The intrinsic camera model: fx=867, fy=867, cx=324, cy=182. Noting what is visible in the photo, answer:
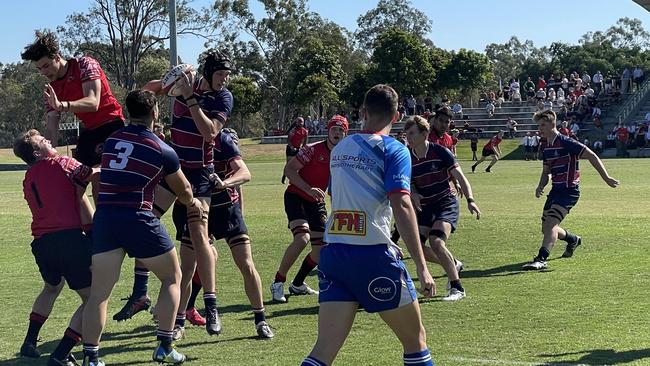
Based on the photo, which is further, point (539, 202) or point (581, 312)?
point (539, 202)

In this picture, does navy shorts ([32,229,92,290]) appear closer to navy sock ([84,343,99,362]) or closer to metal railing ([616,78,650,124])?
navy sock ([84,343,99,362])

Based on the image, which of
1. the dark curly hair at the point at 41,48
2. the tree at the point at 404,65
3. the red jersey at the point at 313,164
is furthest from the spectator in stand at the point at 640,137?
the dark curly hair at the point at 41,48

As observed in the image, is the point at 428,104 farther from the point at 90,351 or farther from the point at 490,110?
the point at 90,351

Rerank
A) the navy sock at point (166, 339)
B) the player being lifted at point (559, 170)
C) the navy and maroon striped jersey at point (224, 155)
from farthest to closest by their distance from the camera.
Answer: the player being lifted at point (559, 170), the navy and maroon striped jersey at point (224, 155), the navy sock at point (166, 339)

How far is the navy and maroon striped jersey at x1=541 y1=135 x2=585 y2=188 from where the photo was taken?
39.4ft

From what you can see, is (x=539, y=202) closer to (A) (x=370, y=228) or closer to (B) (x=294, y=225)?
(B) (x=294, y=225)

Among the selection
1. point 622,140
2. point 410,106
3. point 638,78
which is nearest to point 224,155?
point 622,140

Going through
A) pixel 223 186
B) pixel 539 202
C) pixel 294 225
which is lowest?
pixel 539 202

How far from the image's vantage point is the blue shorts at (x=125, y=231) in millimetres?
6293

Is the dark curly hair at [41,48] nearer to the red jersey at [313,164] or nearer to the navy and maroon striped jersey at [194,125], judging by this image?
the navy and maroon striped jersey at [194,125]

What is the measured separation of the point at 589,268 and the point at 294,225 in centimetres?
404

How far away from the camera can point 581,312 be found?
8.49 meters

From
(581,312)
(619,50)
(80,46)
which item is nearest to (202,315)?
(581,312)

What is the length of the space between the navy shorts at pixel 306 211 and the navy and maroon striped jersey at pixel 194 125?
7.84 feet
